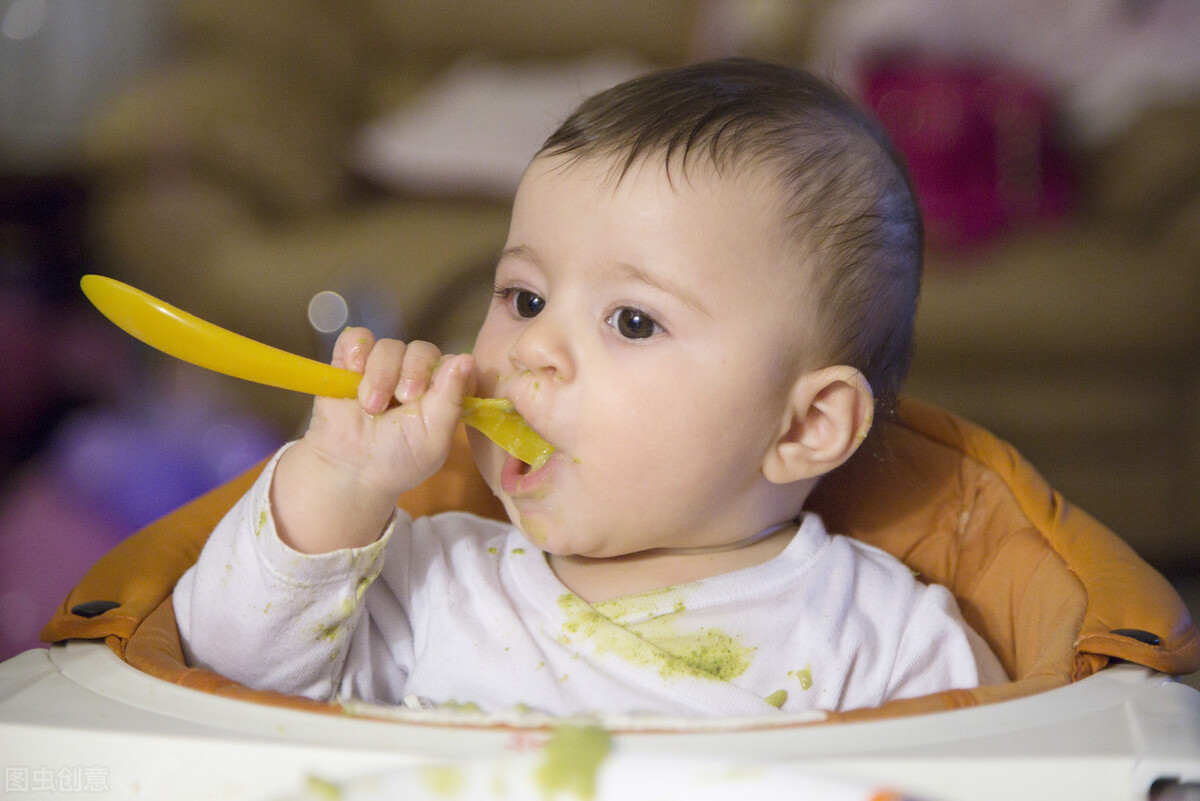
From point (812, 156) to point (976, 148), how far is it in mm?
1333

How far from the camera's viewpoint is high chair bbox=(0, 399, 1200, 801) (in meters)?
0.55

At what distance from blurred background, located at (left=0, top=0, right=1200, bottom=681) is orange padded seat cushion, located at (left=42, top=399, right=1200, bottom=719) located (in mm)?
703

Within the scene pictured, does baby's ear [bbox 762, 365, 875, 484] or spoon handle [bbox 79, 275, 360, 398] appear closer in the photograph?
spoon handle [bbox 79, 275, 360, 398]

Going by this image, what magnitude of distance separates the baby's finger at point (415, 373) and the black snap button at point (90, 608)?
0.77 feet

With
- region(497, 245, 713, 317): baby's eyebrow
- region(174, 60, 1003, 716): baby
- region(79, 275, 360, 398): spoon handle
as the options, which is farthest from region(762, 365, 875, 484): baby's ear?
region(79, 275, 360, 398): spoon handle

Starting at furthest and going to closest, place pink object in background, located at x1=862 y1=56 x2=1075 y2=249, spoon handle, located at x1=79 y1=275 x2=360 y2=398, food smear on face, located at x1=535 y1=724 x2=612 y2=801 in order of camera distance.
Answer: pink object in background, located at x1=862 y1=56 x2=1075 y2=249
spoon handle, located at x1=79 y1=275 x2=360 y2=398
food smear on face, located at x1=535 y1=724 x2=612 y2=801

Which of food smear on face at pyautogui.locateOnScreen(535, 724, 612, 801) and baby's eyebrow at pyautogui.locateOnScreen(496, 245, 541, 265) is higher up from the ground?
baby's eyebrow at pyautogui.locateOnScreen(496, 245, 541, 265)

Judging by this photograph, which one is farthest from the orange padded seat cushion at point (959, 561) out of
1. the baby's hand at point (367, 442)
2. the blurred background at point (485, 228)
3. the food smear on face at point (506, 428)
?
the blurred background at point (485, 228)

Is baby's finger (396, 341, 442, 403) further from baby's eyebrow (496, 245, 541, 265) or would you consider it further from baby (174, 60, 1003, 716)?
baby's eyebrow (496, 245, 541, 265)

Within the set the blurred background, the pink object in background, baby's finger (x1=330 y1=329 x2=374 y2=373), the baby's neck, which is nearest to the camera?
baby's finger (x1=330 y1=329 x2=374 y2=373)

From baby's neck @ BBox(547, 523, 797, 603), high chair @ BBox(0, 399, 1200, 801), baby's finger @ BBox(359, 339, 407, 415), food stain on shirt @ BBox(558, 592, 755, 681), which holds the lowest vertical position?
food stain on shirt @ BBox(558, 592, 755, 681)

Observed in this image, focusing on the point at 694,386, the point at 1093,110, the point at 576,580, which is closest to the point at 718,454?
the point at 694,386

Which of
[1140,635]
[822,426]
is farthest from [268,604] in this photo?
[1140,635]

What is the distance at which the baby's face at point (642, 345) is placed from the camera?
0.78m
